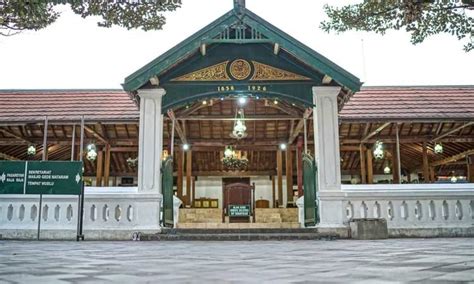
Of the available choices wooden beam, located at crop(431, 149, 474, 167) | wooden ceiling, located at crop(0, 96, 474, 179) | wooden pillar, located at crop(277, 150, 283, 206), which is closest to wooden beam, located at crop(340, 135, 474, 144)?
wooden ceiling, located at crop(0, 96, 474, 179)

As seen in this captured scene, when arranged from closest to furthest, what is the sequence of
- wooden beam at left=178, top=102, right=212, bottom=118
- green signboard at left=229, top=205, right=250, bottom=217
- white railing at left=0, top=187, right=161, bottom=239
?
white railing at left=0, top=187, right=161, bottom=239
wooden beam at left=178, top=102, right=212, bottom=118
green signboard at left=229, top=205, right=250, bottom=217

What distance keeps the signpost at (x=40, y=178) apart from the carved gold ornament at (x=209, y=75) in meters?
3.08

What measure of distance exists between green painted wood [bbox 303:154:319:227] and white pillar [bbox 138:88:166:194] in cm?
336

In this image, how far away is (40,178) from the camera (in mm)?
8320

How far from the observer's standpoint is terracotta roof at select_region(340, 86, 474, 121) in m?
13.6

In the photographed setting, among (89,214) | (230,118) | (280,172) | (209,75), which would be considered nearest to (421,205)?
(209,75)

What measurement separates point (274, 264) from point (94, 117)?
11.1 metres

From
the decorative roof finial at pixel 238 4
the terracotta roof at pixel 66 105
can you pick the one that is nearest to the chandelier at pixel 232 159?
the terracotta roof at pixel 66 105

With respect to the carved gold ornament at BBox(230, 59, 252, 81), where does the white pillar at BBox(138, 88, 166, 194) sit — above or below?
below

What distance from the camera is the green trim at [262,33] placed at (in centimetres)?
938

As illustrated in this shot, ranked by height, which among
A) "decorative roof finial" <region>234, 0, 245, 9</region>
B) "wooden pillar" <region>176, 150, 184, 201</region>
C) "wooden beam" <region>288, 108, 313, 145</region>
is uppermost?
"decorative roof finial" <region>234, 0, 245, 9</region>

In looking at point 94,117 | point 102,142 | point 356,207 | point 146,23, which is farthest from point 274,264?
point 102,142

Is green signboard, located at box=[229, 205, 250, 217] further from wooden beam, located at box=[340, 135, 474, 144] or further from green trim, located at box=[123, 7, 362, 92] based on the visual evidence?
green trim, located at box=[123, 7, 362, 92]

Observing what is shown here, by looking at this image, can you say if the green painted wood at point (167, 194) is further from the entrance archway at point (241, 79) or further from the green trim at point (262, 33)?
the green trim at point (262, 33)
